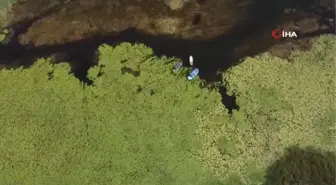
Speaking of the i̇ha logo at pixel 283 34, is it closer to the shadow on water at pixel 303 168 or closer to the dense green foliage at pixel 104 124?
the dense green foliage at pixel 104 124

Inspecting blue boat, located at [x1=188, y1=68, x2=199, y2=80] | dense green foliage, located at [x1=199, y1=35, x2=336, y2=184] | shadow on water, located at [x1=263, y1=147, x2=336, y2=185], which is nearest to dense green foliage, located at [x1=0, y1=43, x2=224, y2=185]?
blue boat, located at [x1=188, y1=68, x2=199, y2=80]

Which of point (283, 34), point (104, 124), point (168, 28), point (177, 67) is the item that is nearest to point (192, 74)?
point (177, 67)

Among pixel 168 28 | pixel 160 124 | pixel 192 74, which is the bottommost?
pixel 160 124

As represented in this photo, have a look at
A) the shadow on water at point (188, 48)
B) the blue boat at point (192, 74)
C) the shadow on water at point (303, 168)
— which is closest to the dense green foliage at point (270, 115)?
the shadow on water at point (303, 168)

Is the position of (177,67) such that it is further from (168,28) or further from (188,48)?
(168,28)

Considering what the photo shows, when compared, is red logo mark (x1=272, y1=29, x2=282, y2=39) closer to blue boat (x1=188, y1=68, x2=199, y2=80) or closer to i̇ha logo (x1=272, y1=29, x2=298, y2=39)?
i̇ha logo (x1=272, y1=29, x2=298, y2=39)
